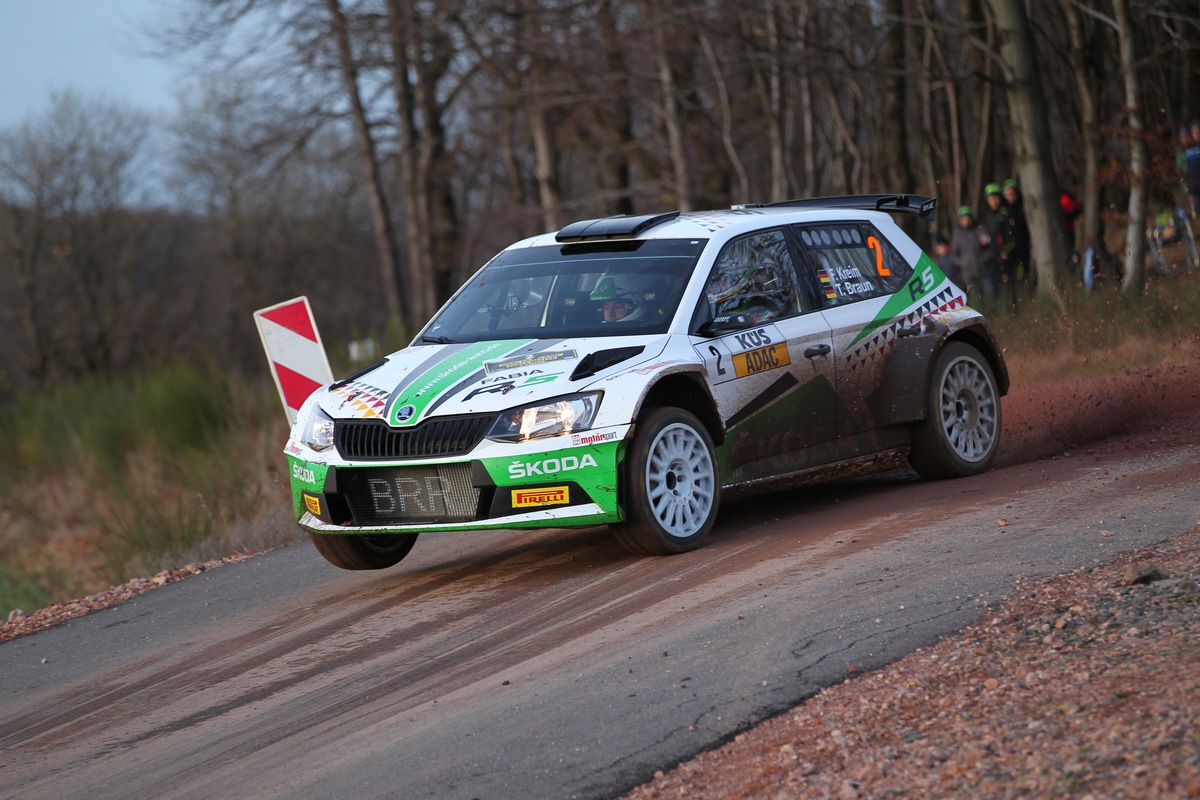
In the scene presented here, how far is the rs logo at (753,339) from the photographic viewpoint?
25.5ft

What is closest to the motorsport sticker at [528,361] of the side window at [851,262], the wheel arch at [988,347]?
the side window at [851,262]

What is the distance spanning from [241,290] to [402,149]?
95.3 ft

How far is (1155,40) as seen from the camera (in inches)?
1126

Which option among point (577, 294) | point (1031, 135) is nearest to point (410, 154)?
point (1031, 135)

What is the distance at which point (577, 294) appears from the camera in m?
7.96

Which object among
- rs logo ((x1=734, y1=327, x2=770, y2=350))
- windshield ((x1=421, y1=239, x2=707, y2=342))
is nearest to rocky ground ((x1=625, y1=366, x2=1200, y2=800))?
rs logo ((x1=734, y1=327, x2=770, y2=350))

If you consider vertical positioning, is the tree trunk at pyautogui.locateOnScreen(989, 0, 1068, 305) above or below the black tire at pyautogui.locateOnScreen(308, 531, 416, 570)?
above

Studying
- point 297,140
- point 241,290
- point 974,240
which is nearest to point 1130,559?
point 974,240

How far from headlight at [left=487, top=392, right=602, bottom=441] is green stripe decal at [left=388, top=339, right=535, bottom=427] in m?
0.41

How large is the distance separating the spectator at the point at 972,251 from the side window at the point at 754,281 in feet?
37.9

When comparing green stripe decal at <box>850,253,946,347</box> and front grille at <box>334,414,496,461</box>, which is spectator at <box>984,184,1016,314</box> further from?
front grille at <box>334,414,496,461</box>

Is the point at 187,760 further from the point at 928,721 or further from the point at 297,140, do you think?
the point at 297,140

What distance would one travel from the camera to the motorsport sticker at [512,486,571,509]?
22.2 feet

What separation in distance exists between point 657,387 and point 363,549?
75.2 inches
